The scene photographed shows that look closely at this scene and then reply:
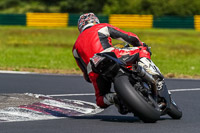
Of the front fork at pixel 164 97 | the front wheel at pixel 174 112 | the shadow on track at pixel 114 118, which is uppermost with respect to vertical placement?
the front fork at pixel 164 97

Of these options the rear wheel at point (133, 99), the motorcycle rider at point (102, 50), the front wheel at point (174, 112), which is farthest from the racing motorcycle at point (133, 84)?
the front wheel at point (174, 112)

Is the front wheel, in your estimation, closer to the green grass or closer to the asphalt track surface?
the asphalt track surface

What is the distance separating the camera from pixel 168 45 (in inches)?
1122

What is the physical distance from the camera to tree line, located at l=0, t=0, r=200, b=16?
45.0m

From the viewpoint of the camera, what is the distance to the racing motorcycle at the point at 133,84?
24.1 feet

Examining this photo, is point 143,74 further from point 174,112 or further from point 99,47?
point 174,112

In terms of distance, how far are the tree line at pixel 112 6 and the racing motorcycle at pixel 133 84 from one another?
3687 centimetres

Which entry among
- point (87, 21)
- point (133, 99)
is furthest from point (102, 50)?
point (133, 99)

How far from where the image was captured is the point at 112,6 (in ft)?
163

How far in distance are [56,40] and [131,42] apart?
22.6m

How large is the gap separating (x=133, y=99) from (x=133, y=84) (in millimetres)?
351

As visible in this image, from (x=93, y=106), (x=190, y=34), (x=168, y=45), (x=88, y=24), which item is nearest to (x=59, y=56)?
(x=168, y=45)

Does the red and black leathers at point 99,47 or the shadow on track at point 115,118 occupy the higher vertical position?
the red and black leathers at point 99,47

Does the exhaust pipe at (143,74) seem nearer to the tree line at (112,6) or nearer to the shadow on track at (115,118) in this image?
the shadow on track at (115,118)
